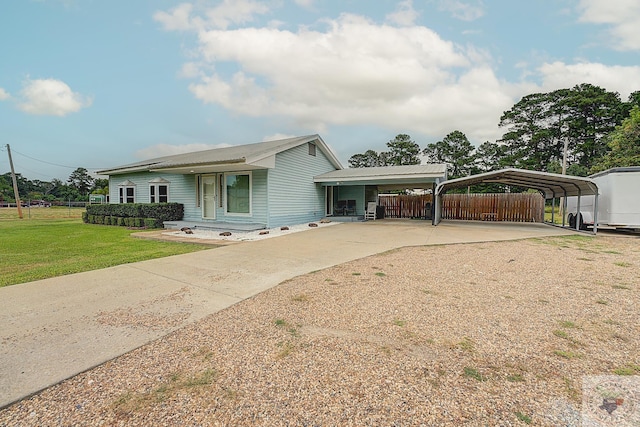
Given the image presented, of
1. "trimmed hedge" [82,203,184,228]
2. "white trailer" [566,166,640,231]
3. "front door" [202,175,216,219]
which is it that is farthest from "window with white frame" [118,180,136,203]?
"white trailer" [566,166,640,231]

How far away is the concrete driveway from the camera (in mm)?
2404

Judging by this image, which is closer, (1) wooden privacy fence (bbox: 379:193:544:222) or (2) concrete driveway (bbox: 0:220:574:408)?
(2) concrete driveway (bbox: 0:220:574:408)

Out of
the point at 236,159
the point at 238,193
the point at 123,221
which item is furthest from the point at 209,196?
the point at 123,221

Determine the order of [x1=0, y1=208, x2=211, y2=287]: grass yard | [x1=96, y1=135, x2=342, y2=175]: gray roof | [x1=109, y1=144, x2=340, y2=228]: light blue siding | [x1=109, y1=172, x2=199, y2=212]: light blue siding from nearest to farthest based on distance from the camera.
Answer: [x1=0, y1=208, x2=211, y2=287]: grass yard, [x1=96, y1=135, x2=342, y2=175]: gray roof, [x1=109, y1=144, x2=340, y2=228]: light blue siding, [x1=109, y1=172, x2=199, y2=212]: light blue siding

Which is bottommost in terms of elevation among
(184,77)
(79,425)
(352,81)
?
(79,425)

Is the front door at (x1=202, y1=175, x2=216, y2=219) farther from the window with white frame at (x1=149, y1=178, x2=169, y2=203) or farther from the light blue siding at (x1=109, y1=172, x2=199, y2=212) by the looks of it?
the window with white frame at (x1=149, y1=178, x2=169, y2=203)

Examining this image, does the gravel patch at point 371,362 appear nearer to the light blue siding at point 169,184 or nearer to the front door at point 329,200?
the light blue siding at point 169,184

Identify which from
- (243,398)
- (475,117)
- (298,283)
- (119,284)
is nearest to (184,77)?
(119,284)

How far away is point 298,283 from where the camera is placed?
461 cm

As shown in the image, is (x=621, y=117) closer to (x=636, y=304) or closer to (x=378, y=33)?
(x=378, y=33)

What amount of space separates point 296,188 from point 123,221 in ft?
27.3

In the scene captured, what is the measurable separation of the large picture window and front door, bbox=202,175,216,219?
77 centimetres

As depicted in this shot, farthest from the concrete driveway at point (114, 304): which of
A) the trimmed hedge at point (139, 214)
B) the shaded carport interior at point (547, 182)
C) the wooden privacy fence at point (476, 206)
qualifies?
the wooden privacy fence at point (476, 206)

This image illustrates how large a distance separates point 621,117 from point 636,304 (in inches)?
1531
